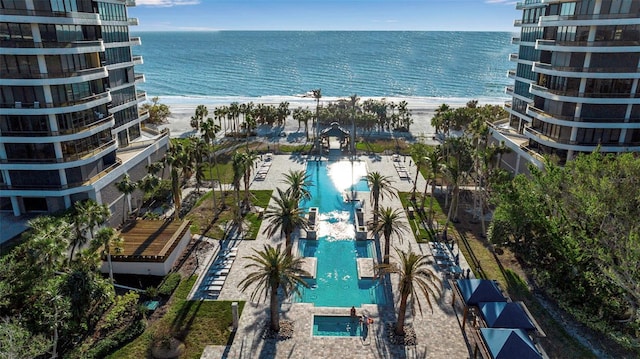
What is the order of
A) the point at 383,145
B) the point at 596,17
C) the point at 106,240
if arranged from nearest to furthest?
the point at 106,240
the point at 596,17
the point at 383,145

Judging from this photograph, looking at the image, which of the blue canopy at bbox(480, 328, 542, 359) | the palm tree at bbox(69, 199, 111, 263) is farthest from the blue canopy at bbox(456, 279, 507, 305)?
the palm tree at bbox(69, 199, 111, 263)

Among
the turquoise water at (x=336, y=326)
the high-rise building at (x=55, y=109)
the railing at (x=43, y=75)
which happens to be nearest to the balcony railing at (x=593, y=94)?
the turquoise water at (x=336, y=326)

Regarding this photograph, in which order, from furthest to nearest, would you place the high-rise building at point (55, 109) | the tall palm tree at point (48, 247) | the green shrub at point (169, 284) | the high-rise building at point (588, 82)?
the high-rise building at point (588, 82) < the high-rise building at point (55, 109) < the green shrub at point (169, 284) < the tall palm tree at point (48, 247)

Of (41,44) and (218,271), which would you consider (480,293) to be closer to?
(218,271)

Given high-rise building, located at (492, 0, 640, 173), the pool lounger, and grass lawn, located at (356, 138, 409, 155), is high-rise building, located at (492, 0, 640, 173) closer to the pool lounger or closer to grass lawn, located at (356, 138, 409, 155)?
grass lawn, located at (356, 138, 409, 155)

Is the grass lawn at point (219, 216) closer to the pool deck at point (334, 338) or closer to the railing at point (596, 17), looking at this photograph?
the pool deck at point (334, 338)

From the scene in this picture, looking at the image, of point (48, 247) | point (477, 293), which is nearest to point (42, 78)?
point (48, 247)
